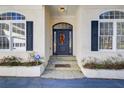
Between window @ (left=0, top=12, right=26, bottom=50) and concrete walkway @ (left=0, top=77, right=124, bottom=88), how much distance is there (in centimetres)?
216

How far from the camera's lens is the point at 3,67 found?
1079 centimetres

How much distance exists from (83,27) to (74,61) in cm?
305

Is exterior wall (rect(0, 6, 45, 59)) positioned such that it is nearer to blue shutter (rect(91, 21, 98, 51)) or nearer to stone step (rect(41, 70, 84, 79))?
stone step (rect(41, 70, 84, 79))

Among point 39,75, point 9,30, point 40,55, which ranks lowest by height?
point 39,75

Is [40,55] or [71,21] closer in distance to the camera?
[40,55]

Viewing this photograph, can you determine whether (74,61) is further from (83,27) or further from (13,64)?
(13,64)

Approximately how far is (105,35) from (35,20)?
3498 mm

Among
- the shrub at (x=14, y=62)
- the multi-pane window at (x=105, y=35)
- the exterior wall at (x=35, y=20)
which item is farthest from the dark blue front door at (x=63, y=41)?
the shrub at (x=14, y=62)

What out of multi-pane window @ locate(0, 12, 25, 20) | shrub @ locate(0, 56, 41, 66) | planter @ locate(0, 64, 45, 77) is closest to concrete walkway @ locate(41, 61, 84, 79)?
planter @ locate(0, 64, 45, 77)

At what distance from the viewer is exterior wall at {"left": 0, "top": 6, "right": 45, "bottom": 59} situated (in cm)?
1153

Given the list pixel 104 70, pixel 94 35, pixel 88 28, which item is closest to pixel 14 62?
pixel 88 28

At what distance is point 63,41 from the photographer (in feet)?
52.7
